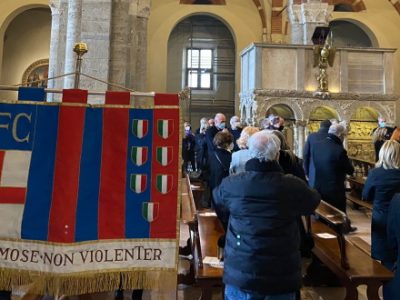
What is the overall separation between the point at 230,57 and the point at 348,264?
17.5m

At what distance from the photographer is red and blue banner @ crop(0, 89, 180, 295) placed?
8.80 feet

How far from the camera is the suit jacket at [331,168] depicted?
5.59m

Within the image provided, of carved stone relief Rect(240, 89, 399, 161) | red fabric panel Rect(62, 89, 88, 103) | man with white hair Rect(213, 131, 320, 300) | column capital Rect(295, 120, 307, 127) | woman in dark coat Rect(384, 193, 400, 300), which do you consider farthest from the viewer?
column capital Rect(295, 120, 307, 127)

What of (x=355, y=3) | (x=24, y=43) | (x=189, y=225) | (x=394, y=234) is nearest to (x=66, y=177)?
(x=189, y=225)

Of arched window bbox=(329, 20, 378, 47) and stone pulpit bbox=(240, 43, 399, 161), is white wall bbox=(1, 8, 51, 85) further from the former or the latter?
arched window bbox=(329, 20, 378, 47)

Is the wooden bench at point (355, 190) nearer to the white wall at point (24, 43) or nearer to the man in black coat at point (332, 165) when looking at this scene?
the man in black coat at point (332, 165)

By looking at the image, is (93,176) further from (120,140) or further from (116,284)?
(116,284)

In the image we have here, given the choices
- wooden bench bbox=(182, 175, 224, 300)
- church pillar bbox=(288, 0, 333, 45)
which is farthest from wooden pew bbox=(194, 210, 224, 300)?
church pillar bbox=(288, 0, 333, 45)

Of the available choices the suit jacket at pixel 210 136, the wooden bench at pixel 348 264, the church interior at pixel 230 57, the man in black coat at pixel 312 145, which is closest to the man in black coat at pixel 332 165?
the man in black coat at pixel 312 145

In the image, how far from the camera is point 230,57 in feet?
67.1

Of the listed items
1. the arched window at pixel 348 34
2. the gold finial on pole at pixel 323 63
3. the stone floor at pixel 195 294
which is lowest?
the stone floor at pixel 195 294

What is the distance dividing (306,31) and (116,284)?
13271 mm

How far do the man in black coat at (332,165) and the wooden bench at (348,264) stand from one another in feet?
3.96

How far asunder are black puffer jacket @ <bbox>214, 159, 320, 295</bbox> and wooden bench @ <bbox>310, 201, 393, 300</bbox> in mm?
1352
